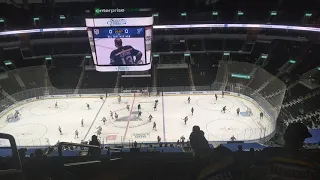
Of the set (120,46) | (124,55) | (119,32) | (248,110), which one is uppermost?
(119,32)

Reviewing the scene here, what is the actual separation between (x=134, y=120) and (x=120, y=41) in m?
5.07

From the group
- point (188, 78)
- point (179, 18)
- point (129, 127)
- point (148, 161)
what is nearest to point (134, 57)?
point (129, 127)

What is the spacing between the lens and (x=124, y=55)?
57.8 ft

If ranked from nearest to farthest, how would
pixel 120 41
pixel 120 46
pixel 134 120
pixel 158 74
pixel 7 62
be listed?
pixel 120 41
pixel 120 46
pixel 134 120
pixel 7 62
pixel 158 74

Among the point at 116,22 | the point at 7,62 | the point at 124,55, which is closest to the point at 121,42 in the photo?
the point at 124,55

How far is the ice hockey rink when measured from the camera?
16609mm

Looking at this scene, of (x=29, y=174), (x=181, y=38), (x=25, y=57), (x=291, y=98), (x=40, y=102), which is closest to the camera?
(x=29, y=174)

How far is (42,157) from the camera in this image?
314 centimetres

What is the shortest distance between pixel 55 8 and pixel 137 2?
30.7ft

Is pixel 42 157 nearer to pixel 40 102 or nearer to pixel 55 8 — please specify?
pixel 40 102

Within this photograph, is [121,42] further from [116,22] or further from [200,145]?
[200,145]

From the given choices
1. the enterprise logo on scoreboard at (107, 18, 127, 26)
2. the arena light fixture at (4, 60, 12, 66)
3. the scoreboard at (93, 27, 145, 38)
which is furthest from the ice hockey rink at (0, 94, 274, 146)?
the enterprise logo on scoreboard at (107, 18, 127, 26)

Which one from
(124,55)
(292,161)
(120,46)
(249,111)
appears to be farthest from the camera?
(249,111)

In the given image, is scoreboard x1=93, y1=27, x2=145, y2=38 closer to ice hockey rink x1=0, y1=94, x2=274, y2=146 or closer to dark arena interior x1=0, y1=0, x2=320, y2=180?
dark arena interior x1=0, y1=0, x2=320, y2=180
